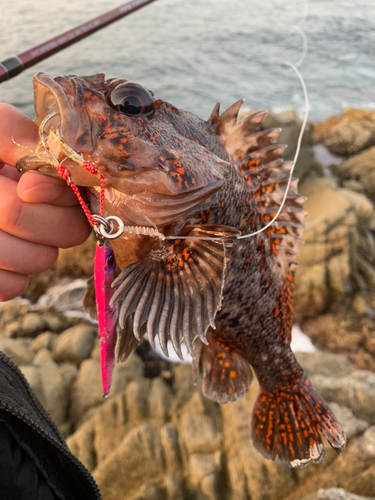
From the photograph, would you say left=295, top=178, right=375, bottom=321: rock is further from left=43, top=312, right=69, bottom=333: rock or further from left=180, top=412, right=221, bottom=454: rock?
left=43, top=312, right=69, bottom=333: rock

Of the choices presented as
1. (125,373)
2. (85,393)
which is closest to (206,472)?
(125,373)

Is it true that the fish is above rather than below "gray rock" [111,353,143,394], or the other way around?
above

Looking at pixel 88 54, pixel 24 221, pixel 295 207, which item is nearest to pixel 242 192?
pixel 295 207

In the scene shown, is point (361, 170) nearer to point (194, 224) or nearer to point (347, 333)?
point (347, 333)

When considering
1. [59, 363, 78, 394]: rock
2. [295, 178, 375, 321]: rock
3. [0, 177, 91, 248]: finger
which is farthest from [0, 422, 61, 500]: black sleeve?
[295, 178, 375, 321]: rock

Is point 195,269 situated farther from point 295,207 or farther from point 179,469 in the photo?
point 179,469

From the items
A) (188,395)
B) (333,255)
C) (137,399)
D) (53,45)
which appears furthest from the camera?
(333,255)
